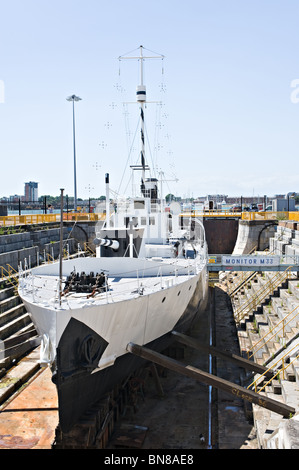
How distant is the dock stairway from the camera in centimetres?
934

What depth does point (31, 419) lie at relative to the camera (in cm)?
1080

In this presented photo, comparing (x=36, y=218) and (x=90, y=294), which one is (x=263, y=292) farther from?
(x=36, y=218)

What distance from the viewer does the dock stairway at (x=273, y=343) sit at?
9.34 meters

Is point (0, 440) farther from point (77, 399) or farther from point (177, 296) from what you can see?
point (177, 296)

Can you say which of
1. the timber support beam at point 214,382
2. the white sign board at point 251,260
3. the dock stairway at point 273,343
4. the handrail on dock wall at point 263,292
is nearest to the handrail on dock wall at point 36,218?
the white sign board at point 251,260

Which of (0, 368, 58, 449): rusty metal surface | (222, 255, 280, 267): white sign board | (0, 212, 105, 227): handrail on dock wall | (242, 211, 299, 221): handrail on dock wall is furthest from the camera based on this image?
(242, 211, 299, 221): handrail on dock wall

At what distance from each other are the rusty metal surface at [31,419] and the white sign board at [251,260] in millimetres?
10760

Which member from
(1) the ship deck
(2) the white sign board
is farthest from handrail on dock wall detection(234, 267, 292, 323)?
(1) the ship deck

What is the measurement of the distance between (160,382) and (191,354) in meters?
3.30

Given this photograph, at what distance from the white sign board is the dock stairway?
120cm

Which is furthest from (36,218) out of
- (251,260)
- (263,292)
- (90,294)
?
(90,294)

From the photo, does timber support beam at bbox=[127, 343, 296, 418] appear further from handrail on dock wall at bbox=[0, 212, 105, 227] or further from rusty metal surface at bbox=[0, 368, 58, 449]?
handrail on dock wall at bbox=[0, 212, 105, 227]

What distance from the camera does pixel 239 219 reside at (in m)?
36.7
